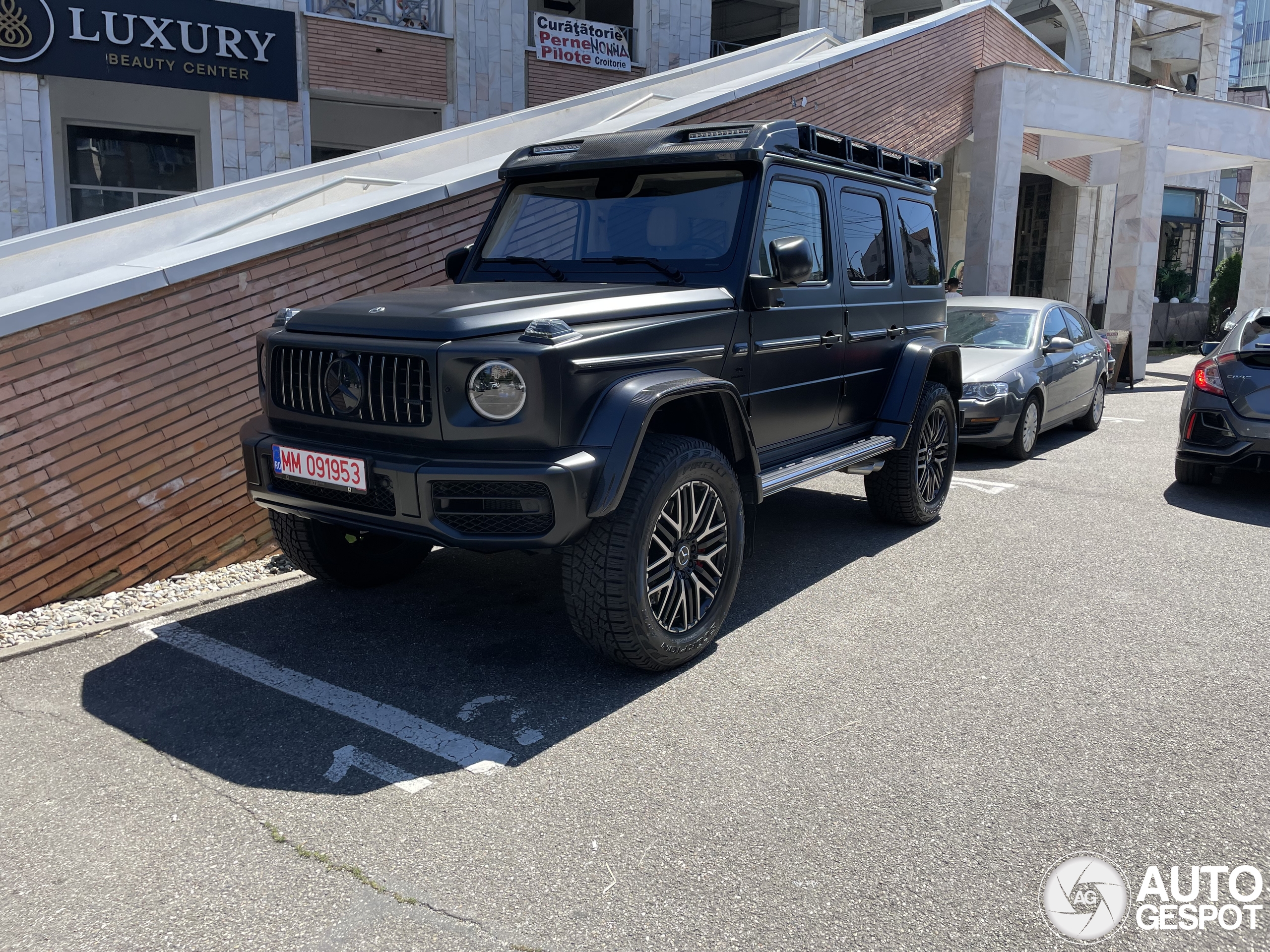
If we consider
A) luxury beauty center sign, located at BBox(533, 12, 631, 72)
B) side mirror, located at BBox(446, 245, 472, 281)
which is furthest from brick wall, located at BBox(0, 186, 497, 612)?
luxury beauty center sign, located at BBox(533, 12, 631, 72)

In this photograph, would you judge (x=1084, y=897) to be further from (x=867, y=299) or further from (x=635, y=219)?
(x=867, y=299)

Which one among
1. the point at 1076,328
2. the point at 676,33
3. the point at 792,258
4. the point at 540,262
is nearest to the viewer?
the point at 792,258

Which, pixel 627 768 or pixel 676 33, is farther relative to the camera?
pixel 676 33

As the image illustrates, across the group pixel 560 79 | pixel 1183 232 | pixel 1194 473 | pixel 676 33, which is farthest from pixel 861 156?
pixel 1183 232

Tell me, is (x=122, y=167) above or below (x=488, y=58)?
below

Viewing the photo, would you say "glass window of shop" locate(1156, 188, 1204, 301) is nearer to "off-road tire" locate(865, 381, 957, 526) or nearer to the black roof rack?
the black roof rack

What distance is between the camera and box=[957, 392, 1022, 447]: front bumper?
28.0ft

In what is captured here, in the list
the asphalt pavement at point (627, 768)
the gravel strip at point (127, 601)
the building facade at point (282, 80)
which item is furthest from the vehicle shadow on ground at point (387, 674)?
the building facade at point (282, 80)

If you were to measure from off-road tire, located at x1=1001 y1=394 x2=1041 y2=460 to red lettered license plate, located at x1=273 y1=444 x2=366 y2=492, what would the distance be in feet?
22.0

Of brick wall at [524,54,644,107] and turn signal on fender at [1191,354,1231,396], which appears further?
brick wall at [524,54,644,107]

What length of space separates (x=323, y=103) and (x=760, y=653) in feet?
60.0

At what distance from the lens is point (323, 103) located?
19266 millimetres

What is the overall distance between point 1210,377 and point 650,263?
5334mm

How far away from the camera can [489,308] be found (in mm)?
3744
